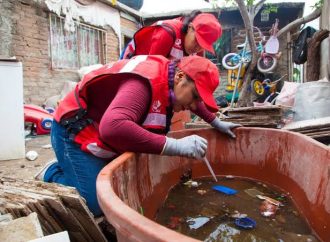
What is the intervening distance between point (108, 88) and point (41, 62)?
534 centimetres

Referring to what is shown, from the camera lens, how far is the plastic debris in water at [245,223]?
1.64 meters

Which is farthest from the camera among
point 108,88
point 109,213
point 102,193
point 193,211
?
point 193,211

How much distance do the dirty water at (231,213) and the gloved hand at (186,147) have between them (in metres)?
0.42

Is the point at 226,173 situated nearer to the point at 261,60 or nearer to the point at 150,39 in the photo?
the point at 150,39

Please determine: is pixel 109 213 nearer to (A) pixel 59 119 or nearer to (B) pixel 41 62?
(A) pixel 59 119

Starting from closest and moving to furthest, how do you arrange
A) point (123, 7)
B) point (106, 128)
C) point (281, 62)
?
point (106, 128)
point (123, 7)
point (281, 62)

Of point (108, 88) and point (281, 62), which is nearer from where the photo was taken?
point (108, 88)

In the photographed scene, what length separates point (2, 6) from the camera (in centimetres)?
539

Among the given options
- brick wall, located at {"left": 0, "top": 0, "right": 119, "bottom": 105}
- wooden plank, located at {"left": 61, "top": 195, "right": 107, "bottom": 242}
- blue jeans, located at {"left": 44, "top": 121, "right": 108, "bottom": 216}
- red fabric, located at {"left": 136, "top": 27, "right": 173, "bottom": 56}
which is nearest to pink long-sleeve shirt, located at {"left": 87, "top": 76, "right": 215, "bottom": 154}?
wooden plank, located at {"left": 61, "top": 195, "right": 107, "bottom": 242}

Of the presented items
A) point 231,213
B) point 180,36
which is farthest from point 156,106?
point 180,36

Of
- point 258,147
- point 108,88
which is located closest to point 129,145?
point 108,88

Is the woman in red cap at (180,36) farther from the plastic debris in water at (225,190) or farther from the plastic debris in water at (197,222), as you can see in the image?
the plastic debris in water at (197,222)

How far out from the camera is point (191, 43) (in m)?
2.49

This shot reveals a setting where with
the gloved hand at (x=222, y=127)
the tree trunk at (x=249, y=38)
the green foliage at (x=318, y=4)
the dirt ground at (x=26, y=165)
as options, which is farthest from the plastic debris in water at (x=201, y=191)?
the green foliage at (x=318, y=4)
